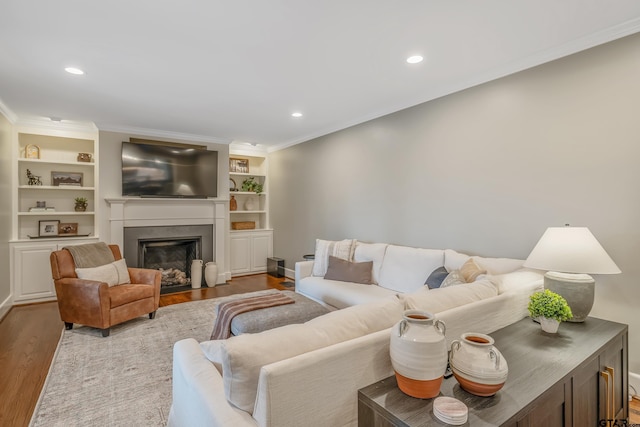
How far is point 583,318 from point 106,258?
4.55 meters

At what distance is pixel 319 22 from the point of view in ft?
6.95

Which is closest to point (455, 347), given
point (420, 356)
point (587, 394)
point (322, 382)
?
point (420, 356)

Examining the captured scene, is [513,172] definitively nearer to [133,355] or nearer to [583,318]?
[583,318]

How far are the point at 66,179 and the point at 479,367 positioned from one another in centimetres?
596

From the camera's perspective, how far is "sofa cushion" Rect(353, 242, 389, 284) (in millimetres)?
3678

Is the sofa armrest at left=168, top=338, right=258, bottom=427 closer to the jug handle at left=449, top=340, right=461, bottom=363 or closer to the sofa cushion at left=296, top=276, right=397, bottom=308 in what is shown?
the jug handle at left=449, top=340, right=461, bottom=363

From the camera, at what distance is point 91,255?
3.61 m

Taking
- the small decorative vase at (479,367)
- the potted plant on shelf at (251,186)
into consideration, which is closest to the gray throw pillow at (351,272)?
the small decorative vase at (479,367)

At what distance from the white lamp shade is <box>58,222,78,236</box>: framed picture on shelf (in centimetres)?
592

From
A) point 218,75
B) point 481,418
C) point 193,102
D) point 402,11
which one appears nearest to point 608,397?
point 481,418

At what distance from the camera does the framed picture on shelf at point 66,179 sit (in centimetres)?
479

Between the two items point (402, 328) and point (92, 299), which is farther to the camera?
point (92, 299)

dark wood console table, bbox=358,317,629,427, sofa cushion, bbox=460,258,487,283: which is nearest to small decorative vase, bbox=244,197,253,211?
sofa cushion, bbox=460,258,487,283

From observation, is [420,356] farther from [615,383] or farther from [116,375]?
[116,375]
